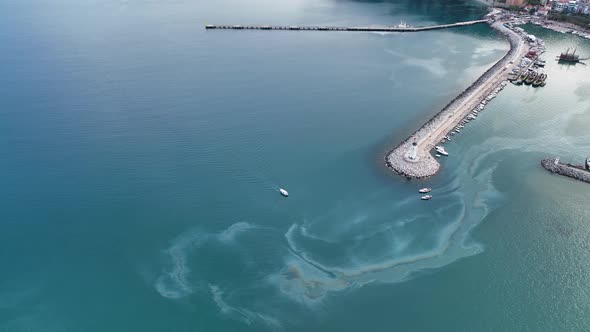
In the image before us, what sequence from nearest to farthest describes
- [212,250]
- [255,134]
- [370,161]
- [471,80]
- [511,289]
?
[511,289], [212,250], [370,161], [255,134], [471,80]

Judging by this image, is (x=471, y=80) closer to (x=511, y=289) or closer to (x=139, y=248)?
(x=511, y=289)

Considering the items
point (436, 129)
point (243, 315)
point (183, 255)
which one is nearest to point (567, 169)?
point (436, 129)

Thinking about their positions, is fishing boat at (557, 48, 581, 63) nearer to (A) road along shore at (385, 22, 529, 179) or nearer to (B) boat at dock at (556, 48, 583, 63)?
(B) boat at dock at (556, 48, 583, 63)

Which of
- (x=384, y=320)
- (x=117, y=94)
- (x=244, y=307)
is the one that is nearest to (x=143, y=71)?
(x=117, y=94)

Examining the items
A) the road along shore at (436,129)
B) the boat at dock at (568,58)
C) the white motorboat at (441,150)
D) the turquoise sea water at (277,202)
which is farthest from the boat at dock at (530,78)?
the white motorboat at (441,150)

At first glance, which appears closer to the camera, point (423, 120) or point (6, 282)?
point (6, 282)

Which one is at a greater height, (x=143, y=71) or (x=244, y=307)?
(x=143, y=71)

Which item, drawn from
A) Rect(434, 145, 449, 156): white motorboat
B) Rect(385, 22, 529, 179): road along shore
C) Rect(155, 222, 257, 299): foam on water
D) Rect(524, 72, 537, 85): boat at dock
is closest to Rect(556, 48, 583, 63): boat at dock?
Rect(385, 22, 529, 179): road along shore
